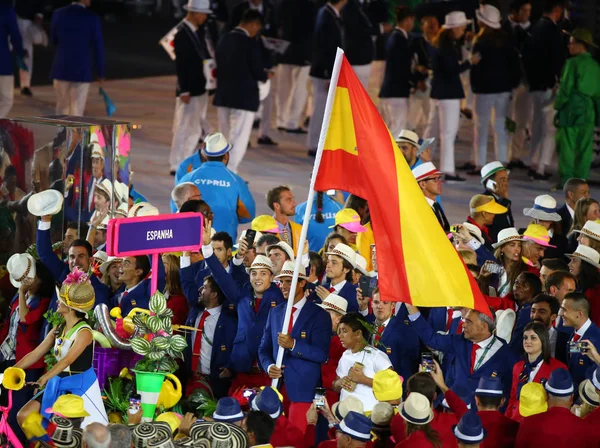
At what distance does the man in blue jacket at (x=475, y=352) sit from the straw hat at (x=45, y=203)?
10.4 ft

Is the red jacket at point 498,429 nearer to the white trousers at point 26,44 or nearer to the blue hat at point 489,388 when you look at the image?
the blue hat at point 489,388

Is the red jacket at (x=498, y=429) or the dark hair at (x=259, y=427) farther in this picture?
the red jacket at (x=498, y=429)

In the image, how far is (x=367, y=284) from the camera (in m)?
10.4

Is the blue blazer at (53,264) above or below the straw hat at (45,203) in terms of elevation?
below

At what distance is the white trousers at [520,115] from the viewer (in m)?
19.6

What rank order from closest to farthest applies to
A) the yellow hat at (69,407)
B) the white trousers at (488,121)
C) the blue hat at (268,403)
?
1. the yellow hat at (69,407)
2. the blue hat at (268,403)
3. the white trousers at (488,121)

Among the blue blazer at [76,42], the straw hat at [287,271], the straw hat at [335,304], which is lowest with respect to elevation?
the blue blazer at [76,42]

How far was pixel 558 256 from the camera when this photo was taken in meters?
11.8

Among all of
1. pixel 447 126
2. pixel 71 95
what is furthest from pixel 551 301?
pixel 71 95

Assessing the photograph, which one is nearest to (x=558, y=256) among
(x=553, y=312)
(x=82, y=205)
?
(x=553, y=312)

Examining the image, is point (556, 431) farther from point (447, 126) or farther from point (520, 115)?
point (520, 115)

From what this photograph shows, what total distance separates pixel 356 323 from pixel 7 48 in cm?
1169

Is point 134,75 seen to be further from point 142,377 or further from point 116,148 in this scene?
point 142,377

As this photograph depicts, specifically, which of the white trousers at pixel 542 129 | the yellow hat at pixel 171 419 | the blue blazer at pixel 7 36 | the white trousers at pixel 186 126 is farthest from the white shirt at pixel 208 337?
the blue blazer at pixel 7 36
